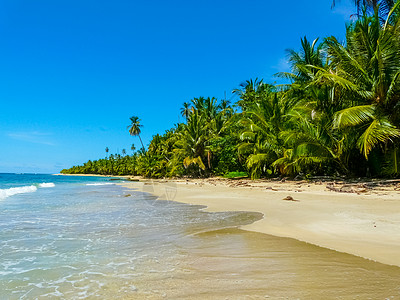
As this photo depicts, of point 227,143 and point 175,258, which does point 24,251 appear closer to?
point 175,258

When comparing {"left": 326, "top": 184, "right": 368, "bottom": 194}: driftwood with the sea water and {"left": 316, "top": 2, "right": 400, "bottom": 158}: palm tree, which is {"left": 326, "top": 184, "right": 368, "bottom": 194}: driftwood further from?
the sea water

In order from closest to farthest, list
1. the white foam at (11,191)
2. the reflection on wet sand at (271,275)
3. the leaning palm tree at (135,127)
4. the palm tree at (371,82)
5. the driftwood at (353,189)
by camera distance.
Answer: the reflection on wet sand at (271,275)
the driftwood at (353,189)
the palm tree at (371,82)
the white foam at (11,191)
the leaning palm tree at (135,127)

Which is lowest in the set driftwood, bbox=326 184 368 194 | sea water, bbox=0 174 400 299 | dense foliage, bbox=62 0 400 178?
sea water, bbox=0 174 400 299

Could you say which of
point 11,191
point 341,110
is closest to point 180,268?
point 341,110

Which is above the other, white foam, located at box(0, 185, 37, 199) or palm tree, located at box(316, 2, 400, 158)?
palm tree, located at box(316, 2, 400, 158)

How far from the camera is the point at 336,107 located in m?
12.7

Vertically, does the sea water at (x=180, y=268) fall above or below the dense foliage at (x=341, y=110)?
below

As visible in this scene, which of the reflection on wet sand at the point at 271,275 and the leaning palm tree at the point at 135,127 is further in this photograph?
the leaning palm tree at the point at 135,127

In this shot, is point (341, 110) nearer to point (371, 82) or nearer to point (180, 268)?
point (371, 82)

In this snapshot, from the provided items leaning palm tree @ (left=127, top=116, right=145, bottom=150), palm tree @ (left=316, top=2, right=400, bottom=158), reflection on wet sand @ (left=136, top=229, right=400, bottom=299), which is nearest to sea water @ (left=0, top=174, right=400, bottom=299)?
reflection on wet sand @ (left=136, top=229, right=400, bottom=299)

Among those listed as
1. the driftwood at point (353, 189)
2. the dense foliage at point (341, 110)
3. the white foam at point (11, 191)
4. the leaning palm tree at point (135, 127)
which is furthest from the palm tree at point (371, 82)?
the leaning palm tree at point (135, 127)

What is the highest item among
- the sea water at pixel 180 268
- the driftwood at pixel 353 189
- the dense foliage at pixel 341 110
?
the dense foliage at pixel 341 110

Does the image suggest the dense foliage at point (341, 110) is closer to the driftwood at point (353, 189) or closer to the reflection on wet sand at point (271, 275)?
the driftwood at point (353, 189)

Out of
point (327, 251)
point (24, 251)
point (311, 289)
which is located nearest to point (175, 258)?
point (311, 289)
